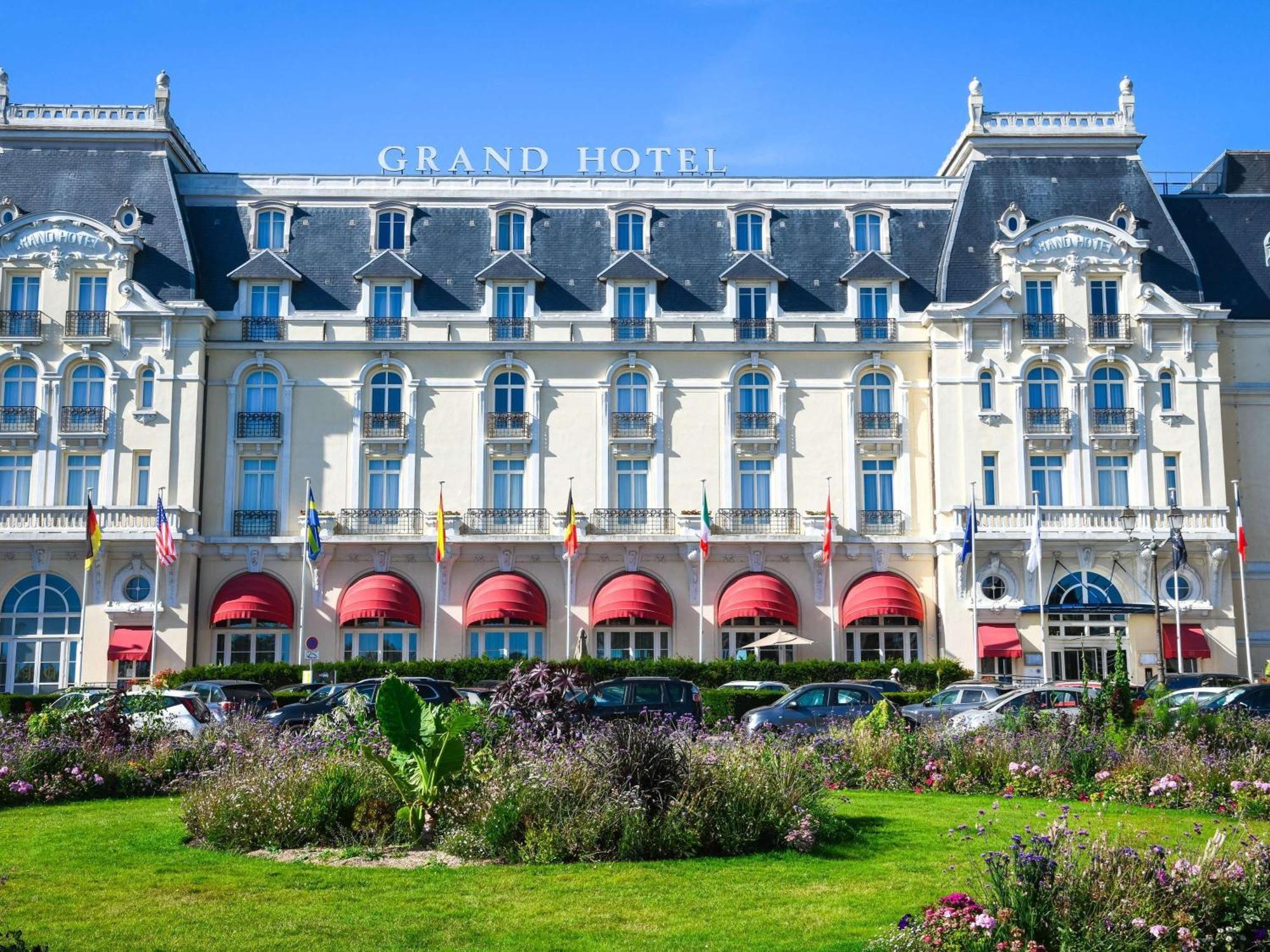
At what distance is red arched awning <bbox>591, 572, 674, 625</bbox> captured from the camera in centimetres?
4422

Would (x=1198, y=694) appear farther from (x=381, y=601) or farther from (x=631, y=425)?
(x=381, y=601)

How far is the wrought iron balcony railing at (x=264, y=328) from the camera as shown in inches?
1845

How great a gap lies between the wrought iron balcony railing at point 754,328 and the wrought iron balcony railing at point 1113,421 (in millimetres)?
11542

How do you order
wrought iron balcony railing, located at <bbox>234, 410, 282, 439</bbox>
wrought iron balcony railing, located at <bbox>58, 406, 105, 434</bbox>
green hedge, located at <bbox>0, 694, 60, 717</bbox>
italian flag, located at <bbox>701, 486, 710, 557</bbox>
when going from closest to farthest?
green hedge, located at <bbox>0, 694, 60, 717</bbox> < italian flag, located at <bbox>701, 486, 710, 557</bbox> < wrought iron balcony railing, located at <bbox>58, 406, 105, 434</bbox> < wrought iron balcony railing, located at <bbox>234, 410, 282, 439</bbox>

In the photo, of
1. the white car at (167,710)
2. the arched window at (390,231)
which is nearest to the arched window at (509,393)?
the arched window at (390,231)

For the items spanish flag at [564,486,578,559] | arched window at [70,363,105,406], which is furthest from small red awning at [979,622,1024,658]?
arched window at [70,363,105,406]

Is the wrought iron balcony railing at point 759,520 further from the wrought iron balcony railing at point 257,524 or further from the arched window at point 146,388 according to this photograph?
the arched window at point 146,388

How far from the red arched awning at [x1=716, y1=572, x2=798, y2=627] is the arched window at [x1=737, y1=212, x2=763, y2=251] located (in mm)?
12462

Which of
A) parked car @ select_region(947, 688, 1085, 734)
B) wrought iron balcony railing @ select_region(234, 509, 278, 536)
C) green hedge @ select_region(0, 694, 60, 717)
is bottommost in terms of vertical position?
green hedge @ select_region(0, 694, 60, 717)

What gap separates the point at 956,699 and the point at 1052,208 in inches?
940

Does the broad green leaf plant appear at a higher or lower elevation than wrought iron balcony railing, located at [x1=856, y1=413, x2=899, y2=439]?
lower

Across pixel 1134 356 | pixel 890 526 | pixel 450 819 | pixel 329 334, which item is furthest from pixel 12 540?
pixel 1134 356

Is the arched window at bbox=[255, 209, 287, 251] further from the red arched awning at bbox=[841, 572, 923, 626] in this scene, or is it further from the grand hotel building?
A: the red arched awning at bbox=[841, 572, 923, 626]

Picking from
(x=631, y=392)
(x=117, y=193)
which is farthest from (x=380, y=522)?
(x=117, y=193)
